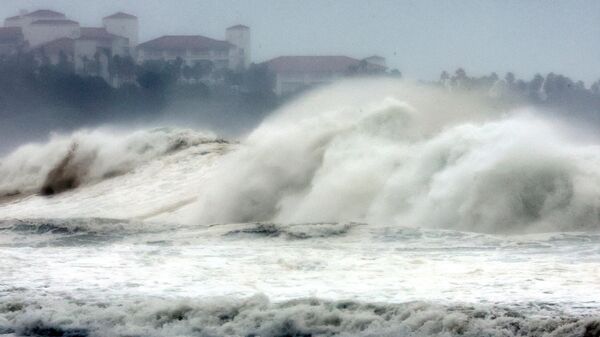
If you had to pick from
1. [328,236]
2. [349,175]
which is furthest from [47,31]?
[328,236]

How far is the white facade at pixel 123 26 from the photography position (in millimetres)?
76000

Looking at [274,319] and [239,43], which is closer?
[274,319]

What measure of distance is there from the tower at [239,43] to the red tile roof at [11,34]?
1426 centimetres

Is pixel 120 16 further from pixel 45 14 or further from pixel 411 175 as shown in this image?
pixel 411 175

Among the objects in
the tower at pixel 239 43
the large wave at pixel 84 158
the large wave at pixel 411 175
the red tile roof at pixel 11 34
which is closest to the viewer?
the large wave at pixel 411 175

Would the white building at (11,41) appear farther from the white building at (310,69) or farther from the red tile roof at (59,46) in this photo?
the white building at (310,69)

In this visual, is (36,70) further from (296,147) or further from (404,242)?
(404,242)

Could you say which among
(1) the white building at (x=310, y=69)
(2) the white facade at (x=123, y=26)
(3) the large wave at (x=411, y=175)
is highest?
(2) the white facade at (x=123, y=26)

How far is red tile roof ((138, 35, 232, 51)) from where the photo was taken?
3049 inches

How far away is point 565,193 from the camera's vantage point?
48.9 ft

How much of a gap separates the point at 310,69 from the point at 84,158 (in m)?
48.0

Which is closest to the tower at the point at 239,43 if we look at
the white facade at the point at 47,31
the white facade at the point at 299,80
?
the white facade at the point at 299,80

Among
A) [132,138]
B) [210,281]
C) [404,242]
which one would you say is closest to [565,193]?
[404,242]

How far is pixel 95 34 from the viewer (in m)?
74.3
